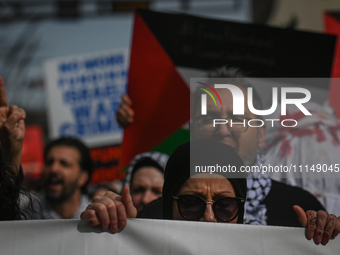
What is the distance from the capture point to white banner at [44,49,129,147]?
16.0ft

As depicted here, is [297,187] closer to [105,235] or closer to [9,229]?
[105,235]

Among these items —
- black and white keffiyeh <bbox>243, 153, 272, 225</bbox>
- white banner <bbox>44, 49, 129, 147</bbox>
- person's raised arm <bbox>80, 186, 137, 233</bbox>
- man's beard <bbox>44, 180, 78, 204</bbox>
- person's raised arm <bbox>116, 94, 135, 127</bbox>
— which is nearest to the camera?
person's raised arm <bbox>80, 186, 137, 233</bbox>

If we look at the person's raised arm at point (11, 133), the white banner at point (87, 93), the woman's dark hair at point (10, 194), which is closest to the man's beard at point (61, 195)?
the person's raised arm at point (11, 133)

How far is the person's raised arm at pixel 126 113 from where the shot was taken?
248 cm

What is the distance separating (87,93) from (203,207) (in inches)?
146

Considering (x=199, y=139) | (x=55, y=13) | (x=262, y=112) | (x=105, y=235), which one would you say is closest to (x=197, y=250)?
(x=105, y=235)

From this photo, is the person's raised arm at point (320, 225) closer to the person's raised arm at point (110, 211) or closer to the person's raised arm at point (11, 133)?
the person's raised arm at point (110, 211)

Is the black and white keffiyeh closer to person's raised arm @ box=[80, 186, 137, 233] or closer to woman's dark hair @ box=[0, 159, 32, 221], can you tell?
person's raised arm @ box=[80, 186, 137, 233]

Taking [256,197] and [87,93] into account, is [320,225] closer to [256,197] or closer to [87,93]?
[256,197]

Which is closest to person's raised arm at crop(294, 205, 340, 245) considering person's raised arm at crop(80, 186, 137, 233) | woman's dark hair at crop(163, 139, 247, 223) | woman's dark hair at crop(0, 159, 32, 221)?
woman's dark hair at crop(163, 139, 247, 223)

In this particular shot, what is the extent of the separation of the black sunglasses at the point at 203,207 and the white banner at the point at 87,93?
352cm

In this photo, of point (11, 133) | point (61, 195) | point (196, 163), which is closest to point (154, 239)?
point (196, 163)

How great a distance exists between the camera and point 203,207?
4.57 ft

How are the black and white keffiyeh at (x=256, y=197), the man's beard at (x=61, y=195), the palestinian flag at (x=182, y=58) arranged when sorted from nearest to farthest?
the black and white keffiyeh at (x=256, y=197) → the palestinian flag at (x=182, y=58) → the man's beard at (x=61, y=195)
